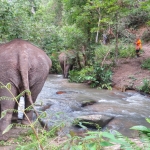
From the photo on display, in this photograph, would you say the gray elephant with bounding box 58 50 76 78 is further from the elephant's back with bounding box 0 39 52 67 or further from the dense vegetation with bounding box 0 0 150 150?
the elephant's back with bounding box 0 39 52 67

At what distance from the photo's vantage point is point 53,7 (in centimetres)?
3030

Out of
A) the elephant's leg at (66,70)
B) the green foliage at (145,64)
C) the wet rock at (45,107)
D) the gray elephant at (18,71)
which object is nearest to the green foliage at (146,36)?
the green foliage at (145,64)

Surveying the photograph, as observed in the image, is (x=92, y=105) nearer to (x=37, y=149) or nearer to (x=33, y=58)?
(x=33, y=58)

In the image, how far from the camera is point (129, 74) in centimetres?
1328

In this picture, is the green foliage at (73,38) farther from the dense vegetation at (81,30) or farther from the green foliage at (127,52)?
the green foliage at (127,52)

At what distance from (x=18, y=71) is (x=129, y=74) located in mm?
9709

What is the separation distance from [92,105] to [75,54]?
7624 mm

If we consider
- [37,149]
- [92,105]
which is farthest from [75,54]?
[37,149]

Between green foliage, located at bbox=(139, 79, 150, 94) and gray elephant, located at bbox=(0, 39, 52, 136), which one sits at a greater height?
gray elephant, located at bbox=(0, 39, 52, 136)

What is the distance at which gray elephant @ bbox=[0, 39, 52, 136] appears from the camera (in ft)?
14.2

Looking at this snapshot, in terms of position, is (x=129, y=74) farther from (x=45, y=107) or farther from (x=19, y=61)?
(x=19, y=61)

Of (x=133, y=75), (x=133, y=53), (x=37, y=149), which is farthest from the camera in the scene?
(x=133, y=53)

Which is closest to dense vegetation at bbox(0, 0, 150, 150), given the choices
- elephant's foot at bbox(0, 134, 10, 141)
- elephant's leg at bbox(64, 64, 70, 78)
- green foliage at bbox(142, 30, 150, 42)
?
elephant's leg at bbox(64, 64, 70, 78)

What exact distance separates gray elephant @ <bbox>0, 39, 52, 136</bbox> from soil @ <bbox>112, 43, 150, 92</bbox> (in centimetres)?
755
